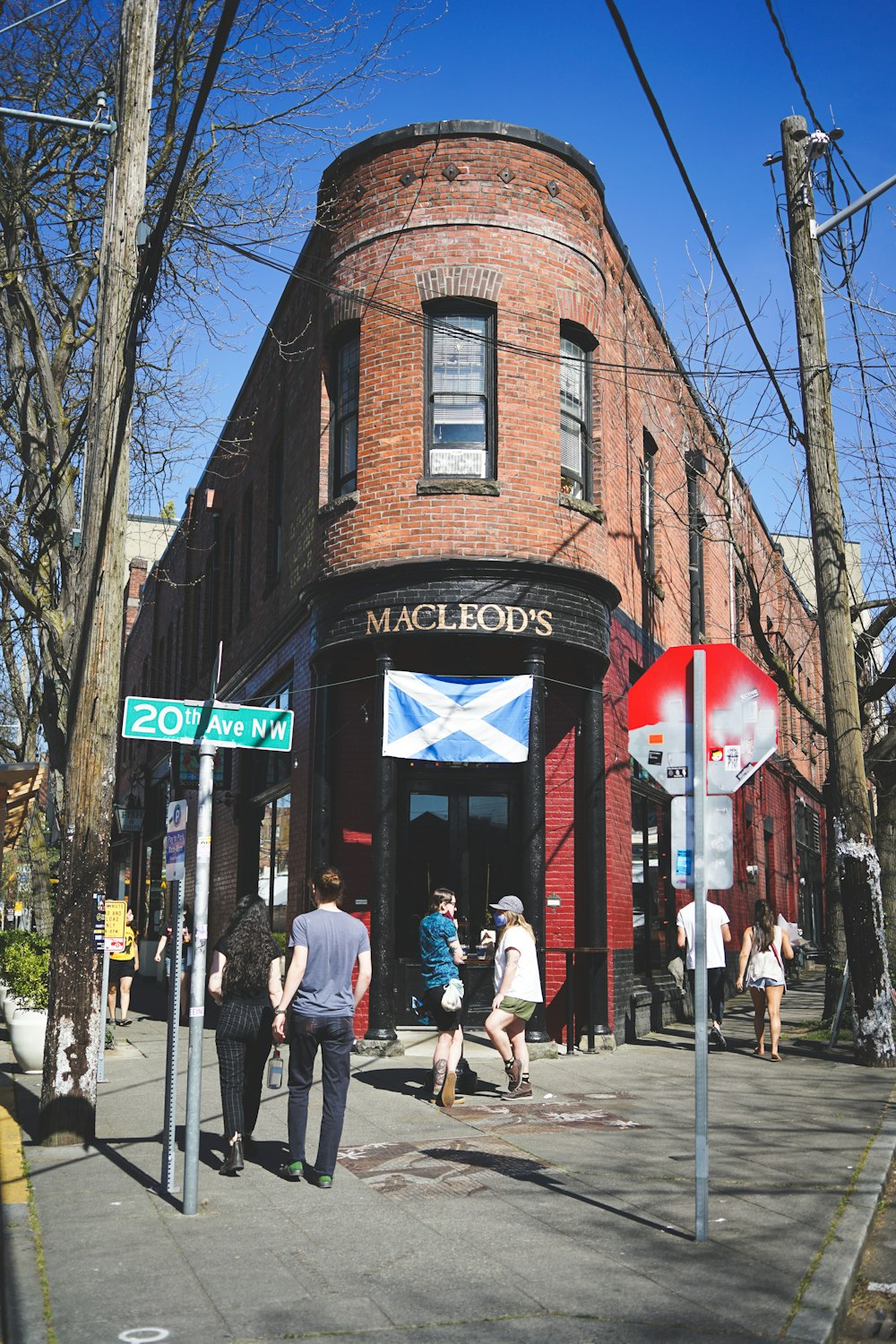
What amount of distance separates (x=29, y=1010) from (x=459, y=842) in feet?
16.4

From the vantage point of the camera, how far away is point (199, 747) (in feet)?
23.3

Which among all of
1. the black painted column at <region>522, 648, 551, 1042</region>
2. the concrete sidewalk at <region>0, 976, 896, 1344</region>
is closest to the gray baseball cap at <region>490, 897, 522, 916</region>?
the concrete sidewalk at <region>0, 976, 896, 1344</region>

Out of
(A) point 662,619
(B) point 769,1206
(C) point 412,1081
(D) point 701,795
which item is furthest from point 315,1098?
(A) point 662,619

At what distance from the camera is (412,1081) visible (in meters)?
11.4

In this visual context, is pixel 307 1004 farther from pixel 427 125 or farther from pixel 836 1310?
pixel 427 125

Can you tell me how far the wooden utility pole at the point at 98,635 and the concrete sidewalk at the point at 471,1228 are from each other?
63 cm

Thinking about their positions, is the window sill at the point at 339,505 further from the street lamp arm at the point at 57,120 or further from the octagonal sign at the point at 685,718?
the octagonal sign at the point at 685,718

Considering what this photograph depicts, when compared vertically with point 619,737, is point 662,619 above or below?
above

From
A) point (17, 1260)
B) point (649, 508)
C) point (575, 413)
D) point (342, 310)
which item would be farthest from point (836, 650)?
point (17, 1260)

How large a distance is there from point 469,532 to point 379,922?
4.25 m

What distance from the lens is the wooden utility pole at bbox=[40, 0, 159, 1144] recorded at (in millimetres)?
8367

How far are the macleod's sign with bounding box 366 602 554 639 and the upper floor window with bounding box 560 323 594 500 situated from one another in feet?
6.26

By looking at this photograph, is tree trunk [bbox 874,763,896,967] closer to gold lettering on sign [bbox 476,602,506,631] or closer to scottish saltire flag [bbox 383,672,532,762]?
scottish saltire flag [bbox 383,672,532,762]

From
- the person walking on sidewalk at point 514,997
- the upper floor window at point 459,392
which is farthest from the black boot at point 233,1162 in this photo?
the upper floor window at point 459,392
